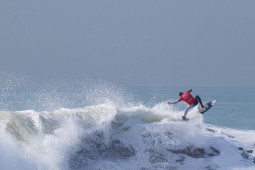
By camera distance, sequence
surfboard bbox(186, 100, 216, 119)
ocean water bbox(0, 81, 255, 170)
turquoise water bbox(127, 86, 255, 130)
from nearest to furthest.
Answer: ocean water bbox(0, 81, 255, 170) < surfboard bbox(186, 100, 216, 119) < turquoise water bbox(127, 86, 255, 130)

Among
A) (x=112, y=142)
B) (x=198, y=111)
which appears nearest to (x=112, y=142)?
(x=112, y=142)

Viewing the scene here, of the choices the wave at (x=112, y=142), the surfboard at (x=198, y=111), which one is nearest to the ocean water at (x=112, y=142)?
the wave at (x=112, y=142)

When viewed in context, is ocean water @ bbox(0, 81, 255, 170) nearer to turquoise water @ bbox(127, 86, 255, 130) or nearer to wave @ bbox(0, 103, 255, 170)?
wave @ bbox(0, 103, 255, 170)

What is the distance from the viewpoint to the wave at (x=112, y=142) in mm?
9617

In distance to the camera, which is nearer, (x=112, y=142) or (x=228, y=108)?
(x=112, y=142)

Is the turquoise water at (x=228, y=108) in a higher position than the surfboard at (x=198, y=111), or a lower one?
higher

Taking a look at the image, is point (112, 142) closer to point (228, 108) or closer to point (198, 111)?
point (198, 111)

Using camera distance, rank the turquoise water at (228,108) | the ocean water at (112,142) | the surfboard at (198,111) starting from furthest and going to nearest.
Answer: the turquoise water at (228,108) < the surfboard at (198,111) < the ocean water at (112,142)

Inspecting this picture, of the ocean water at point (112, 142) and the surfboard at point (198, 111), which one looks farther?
the surfboard at point (198, 111)

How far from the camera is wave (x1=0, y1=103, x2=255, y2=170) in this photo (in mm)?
9617

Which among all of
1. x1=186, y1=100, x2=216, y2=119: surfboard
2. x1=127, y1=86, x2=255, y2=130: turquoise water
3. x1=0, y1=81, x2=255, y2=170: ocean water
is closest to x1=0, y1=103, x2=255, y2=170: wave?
x1=0, y1=81, x2=255, y2=170: ocean water

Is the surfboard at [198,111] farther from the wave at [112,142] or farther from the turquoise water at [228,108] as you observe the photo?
the turquoise water at [228,108]

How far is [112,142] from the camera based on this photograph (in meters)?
12.1

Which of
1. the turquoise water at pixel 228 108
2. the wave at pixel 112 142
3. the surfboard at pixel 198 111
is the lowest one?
the wave at pixel 112 142
